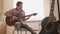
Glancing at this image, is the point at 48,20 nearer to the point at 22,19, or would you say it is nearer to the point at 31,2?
the point at 22,19

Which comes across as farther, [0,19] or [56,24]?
[0,19]

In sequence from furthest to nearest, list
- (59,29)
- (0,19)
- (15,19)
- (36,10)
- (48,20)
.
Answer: (36,10) → (0,19) → (15,19) → (48,20) → (59,29)

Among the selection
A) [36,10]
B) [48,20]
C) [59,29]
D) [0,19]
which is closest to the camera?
[59,29]

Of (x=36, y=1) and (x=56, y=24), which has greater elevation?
(x=36, y=1)

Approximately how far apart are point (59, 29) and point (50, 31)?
11 cm

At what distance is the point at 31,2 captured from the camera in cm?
301

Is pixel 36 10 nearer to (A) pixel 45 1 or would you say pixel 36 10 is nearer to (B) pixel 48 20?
(A) pixel 45 1

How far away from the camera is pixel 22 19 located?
6.47 ft

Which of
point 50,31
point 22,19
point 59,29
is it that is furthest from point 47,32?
point 22,19

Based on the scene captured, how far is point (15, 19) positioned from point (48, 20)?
42cm

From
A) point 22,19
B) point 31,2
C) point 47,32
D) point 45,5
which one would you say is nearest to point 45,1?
point 45,5

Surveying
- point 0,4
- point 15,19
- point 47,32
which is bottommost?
point 47,32

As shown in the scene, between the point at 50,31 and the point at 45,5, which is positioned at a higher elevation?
the point at 45,5

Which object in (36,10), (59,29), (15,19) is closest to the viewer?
(59,29)
